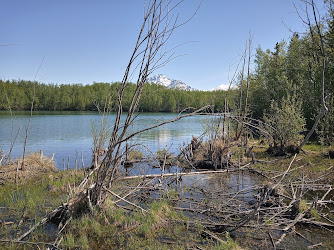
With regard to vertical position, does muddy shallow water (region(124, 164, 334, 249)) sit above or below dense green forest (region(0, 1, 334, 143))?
below

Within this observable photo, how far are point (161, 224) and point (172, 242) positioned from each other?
69cm

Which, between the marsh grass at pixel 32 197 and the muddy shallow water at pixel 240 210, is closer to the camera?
the muddy shallow water at pixel 240 210

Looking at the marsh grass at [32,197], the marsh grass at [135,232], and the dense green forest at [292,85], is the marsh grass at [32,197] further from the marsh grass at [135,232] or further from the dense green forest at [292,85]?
the dense green forest at [292,85]

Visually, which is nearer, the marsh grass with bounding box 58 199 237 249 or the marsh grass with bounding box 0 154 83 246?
the marsh grass with bounding box 58 199 237 249

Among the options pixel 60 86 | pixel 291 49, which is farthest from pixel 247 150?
pixel 60 86

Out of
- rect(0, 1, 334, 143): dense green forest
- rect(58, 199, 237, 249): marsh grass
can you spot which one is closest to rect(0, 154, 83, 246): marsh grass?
rect(58, 199, 237, 249): marsh grass

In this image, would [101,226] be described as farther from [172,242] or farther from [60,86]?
[60,86]

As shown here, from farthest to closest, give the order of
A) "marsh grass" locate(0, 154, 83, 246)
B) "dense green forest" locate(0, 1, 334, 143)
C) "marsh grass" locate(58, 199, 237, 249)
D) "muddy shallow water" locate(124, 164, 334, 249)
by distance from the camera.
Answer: "dense green forest" locate(0, 1, 334, 143), "marsh grass" locate(0, 154, 83, 246), "muddy shallow water" locate(124, 164, 334, 249), "marsh grass" locate(58, 199, 237, 249)

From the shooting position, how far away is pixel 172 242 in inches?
193

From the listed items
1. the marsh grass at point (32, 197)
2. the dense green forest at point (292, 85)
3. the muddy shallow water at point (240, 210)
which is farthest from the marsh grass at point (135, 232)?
the dense green forest at point (292, 85)

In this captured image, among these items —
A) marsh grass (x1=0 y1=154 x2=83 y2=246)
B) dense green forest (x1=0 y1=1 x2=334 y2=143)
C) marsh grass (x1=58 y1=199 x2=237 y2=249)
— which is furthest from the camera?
dense green forest (x1=0 y1=1 x2=334 y2=143)

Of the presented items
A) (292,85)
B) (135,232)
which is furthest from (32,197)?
(292,85)

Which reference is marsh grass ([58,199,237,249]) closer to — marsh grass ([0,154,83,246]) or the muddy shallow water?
the muddy shallow water

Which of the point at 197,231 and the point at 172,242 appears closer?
the point at 172,242
